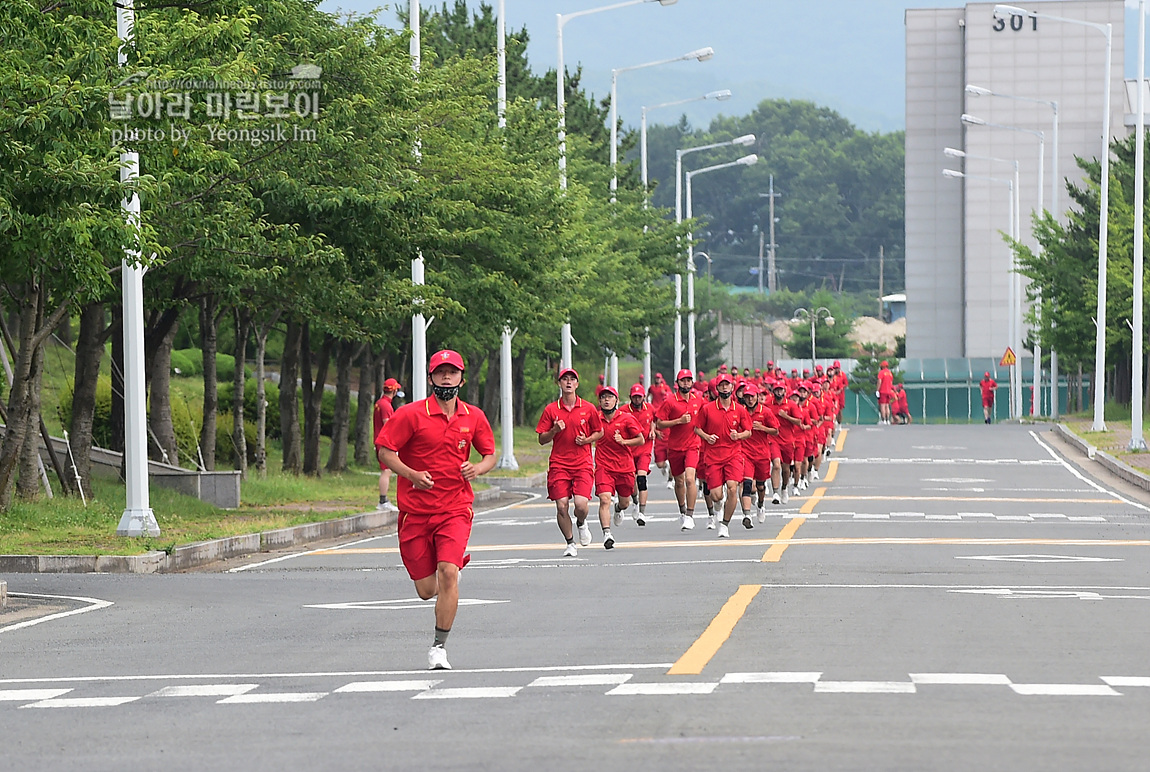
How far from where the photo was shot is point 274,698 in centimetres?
1029

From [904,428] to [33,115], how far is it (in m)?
46.8

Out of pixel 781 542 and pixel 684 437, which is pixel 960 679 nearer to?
pixel 781 542

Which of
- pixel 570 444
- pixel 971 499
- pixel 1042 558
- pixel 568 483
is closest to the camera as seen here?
pixel 1042 558

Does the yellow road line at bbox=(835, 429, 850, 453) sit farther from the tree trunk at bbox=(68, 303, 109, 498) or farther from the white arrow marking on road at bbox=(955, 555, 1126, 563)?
the white arrow marking on road at bbox=(955, 555, 1126, 563)

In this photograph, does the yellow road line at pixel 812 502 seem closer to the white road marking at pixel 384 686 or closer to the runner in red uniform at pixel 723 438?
the runner in red uniform at pixel 723 438

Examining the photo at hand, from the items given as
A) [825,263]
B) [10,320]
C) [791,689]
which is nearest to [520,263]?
[10,320]

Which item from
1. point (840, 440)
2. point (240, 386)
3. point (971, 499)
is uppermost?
point (240, 386)

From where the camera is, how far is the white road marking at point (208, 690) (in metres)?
10.6

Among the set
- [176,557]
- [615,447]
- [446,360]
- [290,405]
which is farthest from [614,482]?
[290,405]

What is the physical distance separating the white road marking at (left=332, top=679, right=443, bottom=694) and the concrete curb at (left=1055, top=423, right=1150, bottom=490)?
24.7m

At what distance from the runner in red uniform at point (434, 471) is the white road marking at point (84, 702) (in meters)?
2.01

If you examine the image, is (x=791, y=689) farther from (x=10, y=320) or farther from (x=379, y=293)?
(x=10, y=320)

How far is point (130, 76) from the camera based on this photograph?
1688cm

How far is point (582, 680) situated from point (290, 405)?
2679 cm
